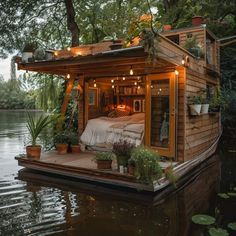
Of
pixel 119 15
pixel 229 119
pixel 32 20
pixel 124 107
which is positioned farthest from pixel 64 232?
pixel 119 15

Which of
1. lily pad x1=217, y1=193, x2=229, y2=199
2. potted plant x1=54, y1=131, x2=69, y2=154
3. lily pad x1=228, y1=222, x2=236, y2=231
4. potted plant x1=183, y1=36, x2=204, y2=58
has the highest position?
potted plant x1=183, y1=36, x2=204, y2=58

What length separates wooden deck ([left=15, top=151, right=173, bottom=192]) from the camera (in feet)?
15.2

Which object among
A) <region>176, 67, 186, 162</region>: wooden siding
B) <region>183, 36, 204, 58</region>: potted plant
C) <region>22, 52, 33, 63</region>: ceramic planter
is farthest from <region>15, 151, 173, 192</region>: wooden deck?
<region>183, 36, 204, 58</region>: potted plant

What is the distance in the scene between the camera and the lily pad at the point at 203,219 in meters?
3.54

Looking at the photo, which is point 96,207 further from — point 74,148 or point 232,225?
point 74,148

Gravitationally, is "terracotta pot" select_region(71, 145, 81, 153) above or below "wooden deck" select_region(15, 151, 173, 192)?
above

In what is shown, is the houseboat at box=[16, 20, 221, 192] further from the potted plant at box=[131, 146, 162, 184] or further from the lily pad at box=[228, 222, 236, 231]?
the lily pad at box=[228, 222, 236, 231]

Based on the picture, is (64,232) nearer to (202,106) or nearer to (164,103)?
(164,103)

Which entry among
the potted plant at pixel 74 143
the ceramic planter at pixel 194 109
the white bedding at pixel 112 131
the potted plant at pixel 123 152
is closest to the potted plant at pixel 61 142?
the potted plant at pixel 74 143

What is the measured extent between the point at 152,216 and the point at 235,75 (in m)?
8.86

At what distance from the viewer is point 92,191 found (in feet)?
15.6

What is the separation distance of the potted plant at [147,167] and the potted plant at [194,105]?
1931 mm

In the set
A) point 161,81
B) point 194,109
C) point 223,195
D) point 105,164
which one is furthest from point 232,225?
point 161,81

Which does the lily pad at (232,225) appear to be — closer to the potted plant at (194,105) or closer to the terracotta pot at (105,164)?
the terracotta pot at (105,164)
